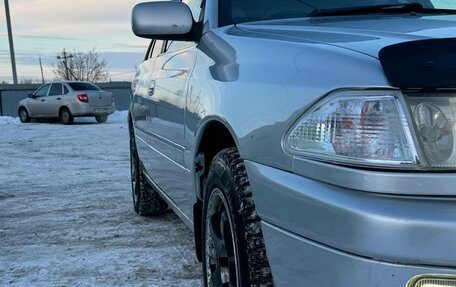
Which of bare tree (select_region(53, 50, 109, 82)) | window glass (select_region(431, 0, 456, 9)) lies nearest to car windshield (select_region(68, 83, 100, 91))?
window glass (select_region(431, 0, 456, 9))

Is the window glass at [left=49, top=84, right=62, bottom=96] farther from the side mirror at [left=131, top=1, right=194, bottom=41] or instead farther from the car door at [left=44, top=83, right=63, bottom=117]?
the side mirror at [left=131, top=1, right=194, bottom=41]

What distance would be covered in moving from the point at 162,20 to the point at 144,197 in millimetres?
2549

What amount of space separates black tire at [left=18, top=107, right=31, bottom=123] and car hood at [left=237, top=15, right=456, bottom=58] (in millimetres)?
20319

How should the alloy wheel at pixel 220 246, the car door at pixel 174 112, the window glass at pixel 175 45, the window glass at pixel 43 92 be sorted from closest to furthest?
the alloy wheel at pixel 220 246, the car door at pixel 174 112, the window glass at pixel 175 45, the window glass at pixel 43 92

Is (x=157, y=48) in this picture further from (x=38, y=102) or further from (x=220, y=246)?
(x=38, y=102)

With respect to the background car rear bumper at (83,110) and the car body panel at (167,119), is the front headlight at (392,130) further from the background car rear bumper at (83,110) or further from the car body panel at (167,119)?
the background car rear bumper at (83,110)

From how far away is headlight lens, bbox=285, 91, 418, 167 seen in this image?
1.62 m

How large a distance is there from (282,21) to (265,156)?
99 cm

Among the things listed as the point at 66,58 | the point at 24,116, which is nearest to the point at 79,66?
the point at 66,58

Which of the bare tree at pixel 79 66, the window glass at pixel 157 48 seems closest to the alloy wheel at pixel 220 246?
the window glass at pixel 157 48

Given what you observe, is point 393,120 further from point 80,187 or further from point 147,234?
point 80,187

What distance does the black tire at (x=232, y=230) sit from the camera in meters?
2.04

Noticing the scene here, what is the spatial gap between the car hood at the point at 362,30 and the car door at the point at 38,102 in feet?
63.2

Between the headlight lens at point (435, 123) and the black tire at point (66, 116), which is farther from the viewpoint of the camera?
the black tire at point (66, 116)
